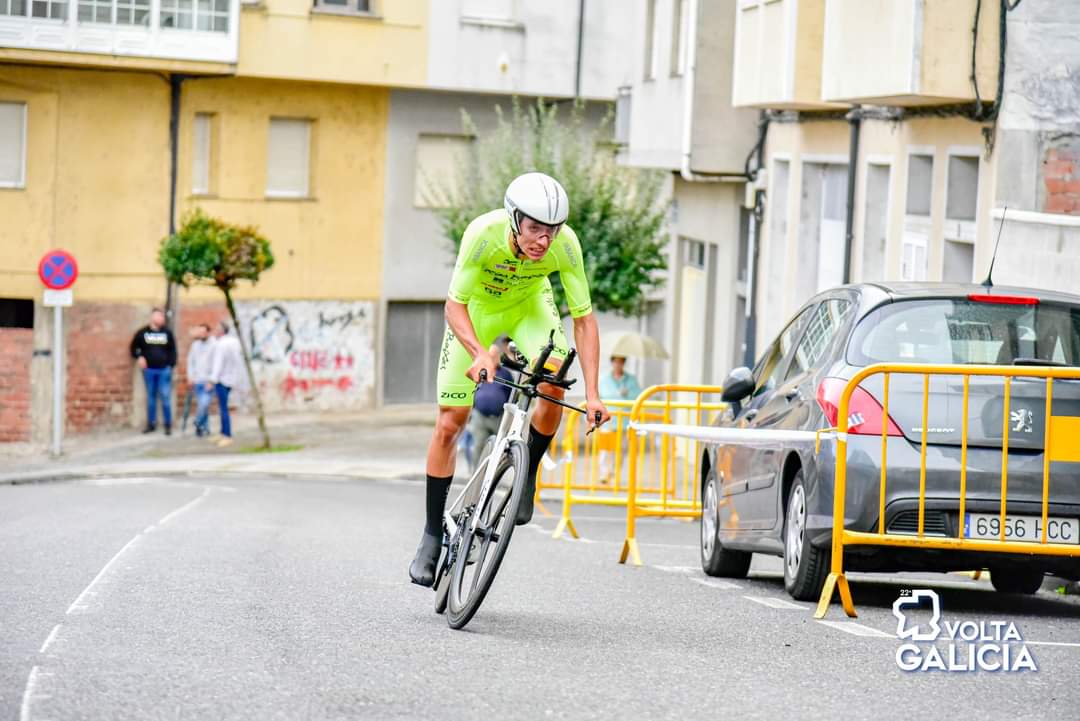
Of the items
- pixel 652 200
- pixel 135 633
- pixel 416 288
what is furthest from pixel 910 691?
pixel 416 288

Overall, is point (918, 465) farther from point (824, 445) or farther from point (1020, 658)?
point (1020, 658)

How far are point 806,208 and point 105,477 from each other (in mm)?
10816

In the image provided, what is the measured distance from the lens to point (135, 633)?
7.88 meters

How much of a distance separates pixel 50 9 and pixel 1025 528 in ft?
91.2

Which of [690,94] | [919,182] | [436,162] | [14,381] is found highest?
[690,94]

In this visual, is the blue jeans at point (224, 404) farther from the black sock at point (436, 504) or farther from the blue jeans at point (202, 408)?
the black sock at point (436, 504)

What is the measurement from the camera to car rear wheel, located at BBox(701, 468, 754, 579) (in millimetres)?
11742

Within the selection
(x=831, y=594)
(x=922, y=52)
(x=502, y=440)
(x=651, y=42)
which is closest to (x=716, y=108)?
(x=651, y=42)

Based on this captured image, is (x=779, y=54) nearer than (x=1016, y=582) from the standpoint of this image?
No

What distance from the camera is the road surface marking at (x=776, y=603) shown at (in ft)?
31.0

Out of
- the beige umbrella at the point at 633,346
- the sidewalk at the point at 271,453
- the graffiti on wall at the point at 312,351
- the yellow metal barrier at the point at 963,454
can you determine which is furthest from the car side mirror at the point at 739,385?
the graffiti on wall at the point at 312,351

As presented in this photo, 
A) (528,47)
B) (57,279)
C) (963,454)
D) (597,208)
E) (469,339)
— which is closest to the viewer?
(469,339)

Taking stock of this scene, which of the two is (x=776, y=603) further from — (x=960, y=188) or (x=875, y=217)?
(x=875, y=217)

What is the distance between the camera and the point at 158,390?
3522 centimetres
